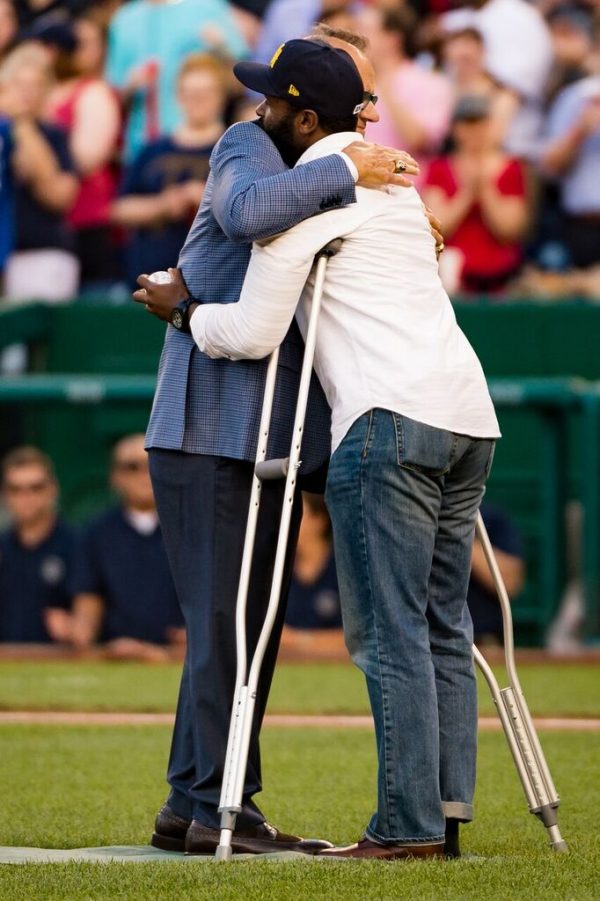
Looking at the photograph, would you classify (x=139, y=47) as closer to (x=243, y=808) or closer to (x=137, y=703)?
(x=137, y=703)

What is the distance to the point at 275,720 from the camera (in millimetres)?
8008

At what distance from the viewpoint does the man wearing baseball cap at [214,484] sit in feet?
15.1

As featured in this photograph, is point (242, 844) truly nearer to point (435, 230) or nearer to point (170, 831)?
point (170, 831)

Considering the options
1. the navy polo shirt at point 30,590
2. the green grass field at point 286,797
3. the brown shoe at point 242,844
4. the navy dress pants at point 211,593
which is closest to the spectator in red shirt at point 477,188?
the green grass field at point 286,797

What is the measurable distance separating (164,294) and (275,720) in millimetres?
3746

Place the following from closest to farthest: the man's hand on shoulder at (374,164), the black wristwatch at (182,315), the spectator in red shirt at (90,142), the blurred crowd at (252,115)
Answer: the man's hand on shoulder at (374,164) → the black wristwatch at (182,315) → the blurred crowd at (252,115) → the spectator in red shirt at (90,142)

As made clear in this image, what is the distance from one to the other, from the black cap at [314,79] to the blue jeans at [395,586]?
84 centimetres

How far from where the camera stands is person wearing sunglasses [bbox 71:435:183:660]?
412 inches

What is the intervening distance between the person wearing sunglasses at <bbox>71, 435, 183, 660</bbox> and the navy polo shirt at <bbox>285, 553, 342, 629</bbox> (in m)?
0.73

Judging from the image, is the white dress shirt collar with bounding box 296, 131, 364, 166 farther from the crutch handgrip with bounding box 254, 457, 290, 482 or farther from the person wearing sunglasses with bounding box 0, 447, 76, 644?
the person wearing sunglasses with bounding box 0, 447, 76, 644

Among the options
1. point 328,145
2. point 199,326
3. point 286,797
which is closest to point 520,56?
point 286,797

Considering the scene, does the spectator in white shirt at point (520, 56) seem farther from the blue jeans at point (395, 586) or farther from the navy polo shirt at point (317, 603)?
the blue jeans at point (395, 586)

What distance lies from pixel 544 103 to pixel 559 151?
0.63 meters

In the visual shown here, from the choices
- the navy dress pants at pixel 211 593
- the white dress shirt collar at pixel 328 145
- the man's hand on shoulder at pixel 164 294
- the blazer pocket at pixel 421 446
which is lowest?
the navy dress pants at pixel 211 593
